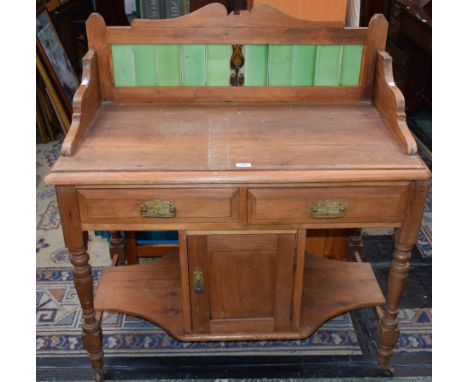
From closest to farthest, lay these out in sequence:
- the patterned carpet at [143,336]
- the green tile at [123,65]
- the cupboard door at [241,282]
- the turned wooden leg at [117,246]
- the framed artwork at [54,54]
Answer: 1. the cupboard door at [241,282]
2. the green tile at [123,65]
3. the patterned carpet at [143,336]
4. the turned wooden leg at [117,246]
5. the framed artwork at [54,54]

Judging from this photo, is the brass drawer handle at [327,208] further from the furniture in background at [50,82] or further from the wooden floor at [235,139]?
the furniture in background at [50,82]

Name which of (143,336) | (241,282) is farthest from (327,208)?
(143,336)

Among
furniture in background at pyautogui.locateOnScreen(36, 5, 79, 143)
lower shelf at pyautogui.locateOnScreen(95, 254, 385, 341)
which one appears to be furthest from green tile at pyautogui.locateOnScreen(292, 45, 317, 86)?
furniture in background at pyautogui.locateOnScreen(36, 5, 79, 143)

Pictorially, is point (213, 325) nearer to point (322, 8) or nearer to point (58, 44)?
point (322, 8)

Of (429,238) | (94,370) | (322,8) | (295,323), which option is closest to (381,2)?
(429,238)

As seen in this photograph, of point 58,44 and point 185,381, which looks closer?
point 185,381

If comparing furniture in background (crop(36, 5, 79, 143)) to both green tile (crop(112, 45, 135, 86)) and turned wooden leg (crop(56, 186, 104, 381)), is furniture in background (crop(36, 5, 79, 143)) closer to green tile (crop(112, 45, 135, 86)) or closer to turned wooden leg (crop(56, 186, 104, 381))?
green tile (crop(112, 45, 135, 86))

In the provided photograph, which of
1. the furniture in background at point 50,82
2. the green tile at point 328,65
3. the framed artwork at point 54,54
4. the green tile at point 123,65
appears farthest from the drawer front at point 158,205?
the framed artwork at point 54,54

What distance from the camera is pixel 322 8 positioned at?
239 cm

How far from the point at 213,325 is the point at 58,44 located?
3.07 metres

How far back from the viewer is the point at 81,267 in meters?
2.10

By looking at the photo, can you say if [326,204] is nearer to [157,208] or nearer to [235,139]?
[235,139]

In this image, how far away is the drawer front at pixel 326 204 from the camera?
6.40ft

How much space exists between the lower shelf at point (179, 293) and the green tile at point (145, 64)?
0.92 metres
